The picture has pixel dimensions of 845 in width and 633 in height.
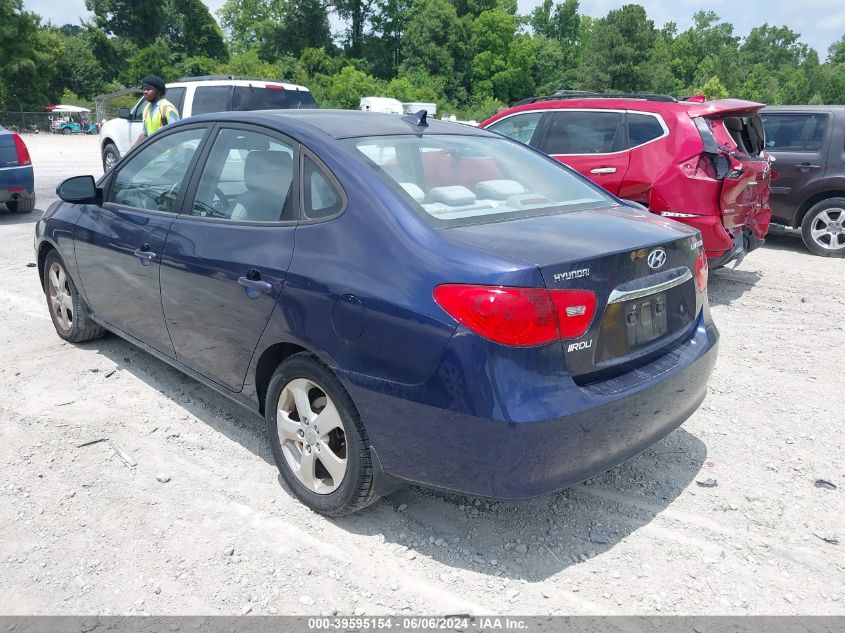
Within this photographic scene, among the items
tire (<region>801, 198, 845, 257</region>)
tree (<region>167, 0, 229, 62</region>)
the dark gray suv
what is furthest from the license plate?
tree (<region>167, 0, 229, 62</region>)

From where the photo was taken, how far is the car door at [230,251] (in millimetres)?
3078

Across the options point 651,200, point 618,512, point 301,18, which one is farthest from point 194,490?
point 301,18

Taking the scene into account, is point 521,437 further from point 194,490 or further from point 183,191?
point 183,191

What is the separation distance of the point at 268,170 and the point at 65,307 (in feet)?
8.72

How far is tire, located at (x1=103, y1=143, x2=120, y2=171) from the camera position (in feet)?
42.6

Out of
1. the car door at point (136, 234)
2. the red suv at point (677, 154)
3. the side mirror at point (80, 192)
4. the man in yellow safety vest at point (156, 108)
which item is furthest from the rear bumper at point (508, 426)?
the man in yellow safety vest at point (156, 108)

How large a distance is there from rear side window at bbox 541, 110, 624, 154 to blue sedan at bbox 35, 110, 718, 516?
3.26 m

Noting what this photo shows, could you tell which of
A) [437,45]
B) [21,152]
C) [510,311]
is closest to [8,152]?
[21,152]

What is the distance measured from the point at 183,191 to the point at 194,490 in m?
1.56

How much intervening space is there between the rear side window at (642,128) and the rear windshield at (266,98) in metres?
5.90

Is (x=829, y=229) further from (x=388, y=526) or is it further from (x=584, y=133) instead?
(x=388, y=526)

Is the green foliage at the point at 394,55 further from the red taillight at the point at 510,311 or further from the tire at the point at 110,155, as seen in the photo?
the red taillight at the point at 510,311

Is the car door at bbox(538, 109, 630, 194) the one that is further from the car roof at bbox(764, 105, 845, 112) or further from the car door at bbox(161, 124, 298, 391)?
the car door at bbox(161, 124, 298, 391)

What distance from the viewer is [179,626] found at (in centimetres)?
243
